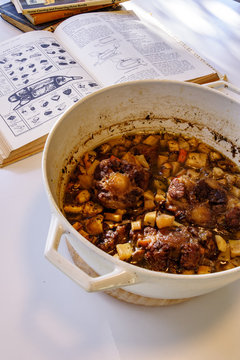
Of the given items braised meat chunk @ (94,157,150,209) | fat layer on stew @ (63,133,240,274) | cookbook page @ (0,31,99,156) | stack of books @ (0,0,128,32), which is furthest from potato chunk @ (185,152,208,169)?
stack of books @ (0,0,128,32)

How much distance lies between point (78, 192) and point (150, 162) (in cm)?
30

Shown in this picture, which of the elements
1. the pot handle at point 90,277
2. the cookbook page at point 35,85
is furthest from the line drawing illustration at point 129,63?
the pot handle at point 90,277

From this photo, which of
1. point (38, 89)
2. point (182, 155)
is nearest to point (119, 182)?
point (182, 155)

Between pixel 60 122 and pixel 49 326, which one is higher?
pixel 60 122

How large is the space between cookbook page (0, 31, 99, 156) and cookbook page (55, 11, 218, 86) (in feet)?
Result: 0.24

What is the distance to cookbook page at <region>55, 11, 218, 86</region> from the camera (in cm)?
151

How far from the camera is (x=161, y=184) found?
109 centimetres

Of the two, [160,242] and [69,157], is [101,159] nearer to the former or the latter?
[69,157]

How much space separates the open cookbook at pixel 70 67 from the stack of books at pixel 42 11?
90 mm

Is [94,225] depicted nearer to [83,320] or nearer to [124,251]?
[124,251]

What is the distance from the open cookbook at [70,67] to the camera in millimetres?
1316

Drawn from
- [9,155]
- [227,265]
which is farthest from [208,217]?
[9,155]

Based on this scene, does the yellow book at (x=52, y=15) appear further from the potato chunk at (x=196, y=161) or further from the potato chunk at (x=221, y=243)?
the potato chunk at (x=221, y=243)

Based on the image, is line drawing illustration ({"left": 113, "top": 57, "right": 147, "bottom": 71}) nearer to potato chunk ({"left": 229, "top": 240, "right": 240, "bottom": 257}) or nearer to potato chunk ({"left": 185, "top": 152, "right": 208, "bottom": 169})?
potato chunk ({"left": 185, "top": 152, "right": 208, "bottom": 169})
